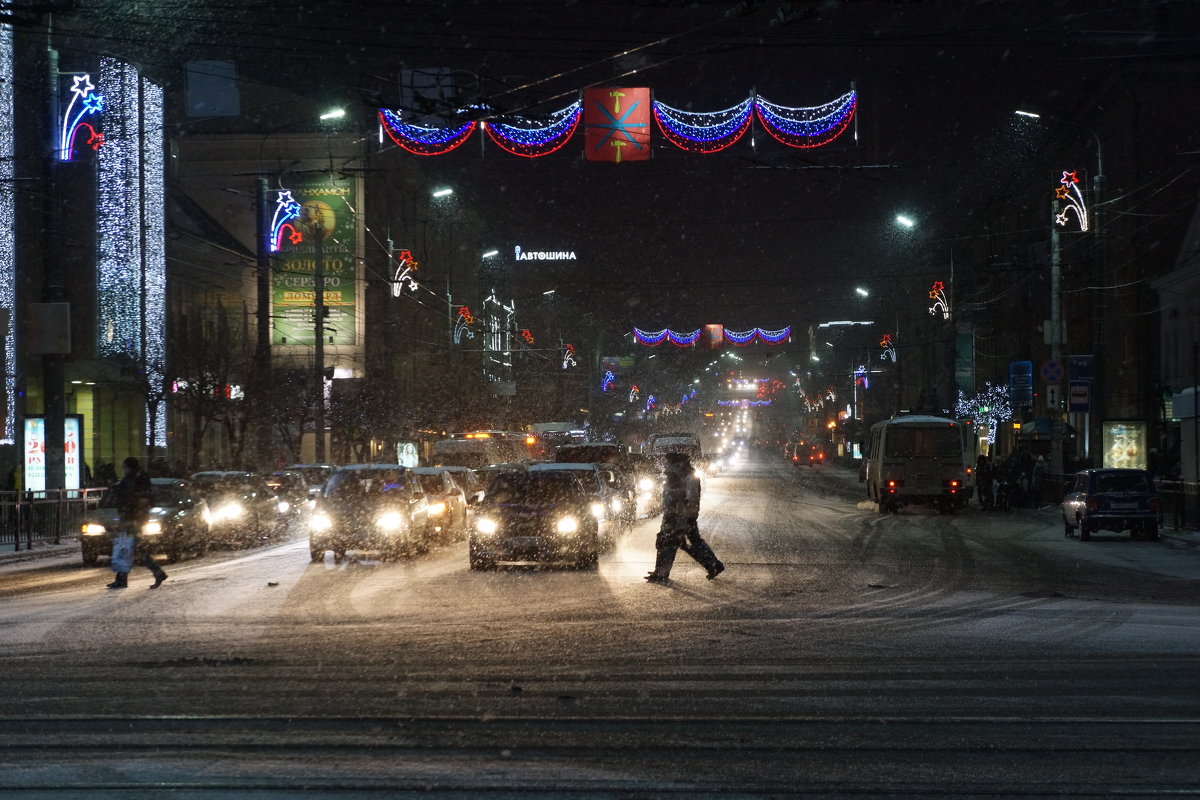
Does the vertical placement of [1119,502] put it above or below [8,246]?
below

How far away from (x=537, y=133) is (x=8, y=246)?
2203cm

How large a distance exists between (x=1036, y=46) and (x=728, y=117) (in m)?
6.37

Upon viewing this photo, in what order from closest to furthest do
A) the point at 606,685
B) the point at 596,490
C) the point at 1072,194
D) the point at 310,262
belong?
the point at 606,685
the point at 596,490
the point at 1072,194
the point at 310,262

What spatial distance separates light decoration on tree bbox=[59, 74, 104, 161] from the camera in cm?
3800

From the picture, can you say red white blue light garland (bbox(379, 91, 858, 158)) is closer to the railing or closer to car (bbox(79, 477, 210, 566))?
car (bbox(79, 477, 210, 566))

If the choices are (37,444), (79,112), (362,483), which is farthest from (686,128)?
(79,112)

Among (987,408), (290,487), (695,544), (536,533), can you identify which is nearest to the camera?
(695,544)

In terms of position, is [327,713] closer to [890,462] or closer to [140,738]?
[140,738]

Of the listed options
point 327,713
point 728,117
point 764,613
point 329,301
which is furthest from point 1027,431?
point 327,713

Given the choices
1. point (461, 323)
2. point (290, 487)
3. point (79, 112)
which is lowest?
point (290, 487)

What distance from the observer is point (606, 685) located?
1027cm

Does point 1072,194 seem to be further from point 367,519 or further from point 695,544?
point 367,519

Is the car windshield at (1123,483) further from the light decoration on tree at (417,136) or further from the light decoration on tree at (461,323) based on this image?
the light decoration on tree at (461,323)

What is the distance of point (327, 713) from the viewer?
9195 mm
